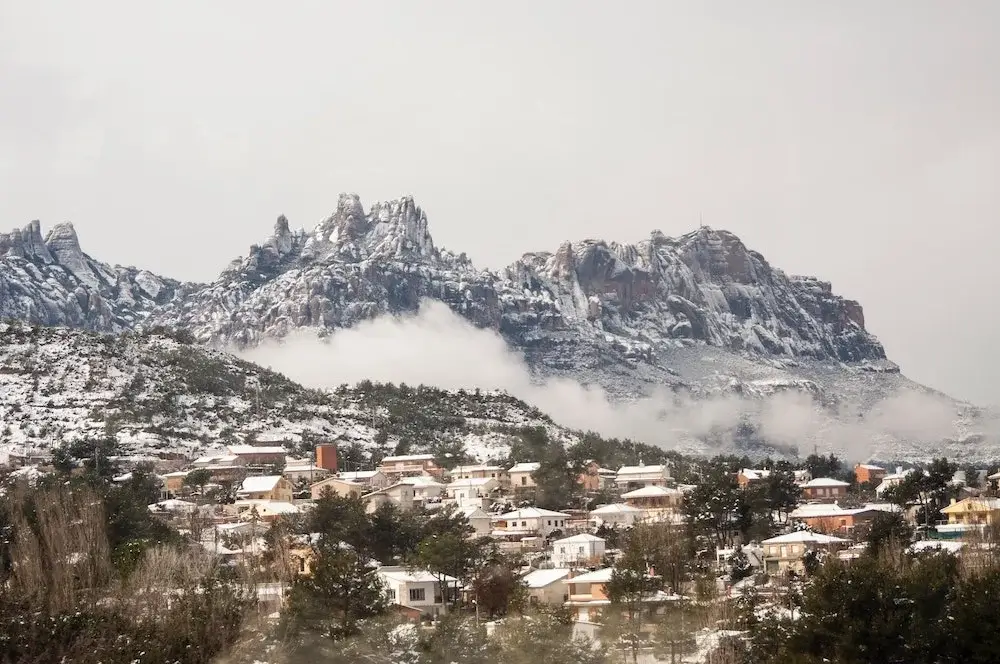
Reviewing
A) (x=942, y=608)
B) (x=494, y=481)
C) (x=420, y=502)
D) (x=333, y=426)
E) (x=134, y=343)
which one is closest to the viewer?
(x=942, y=608)

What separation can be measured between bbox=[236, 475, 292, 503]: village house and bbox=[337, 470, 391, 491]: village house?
17.9ft

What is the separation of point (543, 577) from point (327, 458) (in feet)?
154

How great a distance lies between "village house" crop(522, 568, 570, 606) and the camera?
211 ft

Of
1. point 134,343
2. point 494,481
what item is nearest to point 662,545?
point 494,481

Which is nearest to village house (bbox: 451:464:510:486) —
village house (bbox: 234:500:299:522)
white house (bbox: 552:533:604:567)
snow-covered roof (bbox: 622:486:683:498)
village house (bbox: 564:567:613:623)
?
snow-covered roof (bbox: 622:486:683:498)

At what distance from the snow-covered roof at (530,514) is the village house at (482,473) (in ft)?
50.5

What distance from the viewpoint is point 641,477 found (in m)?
109

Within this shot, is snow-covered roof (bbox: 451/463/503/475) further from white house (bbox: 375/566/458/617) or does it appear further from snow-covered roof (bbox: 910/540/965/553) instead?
white house (bbox: 375/566/458/617)

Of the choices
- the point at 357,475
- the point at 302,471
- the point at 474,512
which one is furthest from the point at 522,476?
the point at 474,512

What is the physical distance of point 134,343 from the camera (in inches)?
5591

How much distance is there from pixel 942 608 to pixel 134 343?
10857 centimetres

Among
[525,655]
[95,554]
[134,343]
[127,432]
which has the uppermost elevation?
[134,343]

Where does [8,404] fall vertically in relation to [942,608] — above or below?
above

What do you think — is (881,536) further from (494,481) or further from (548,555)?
(494,481)
